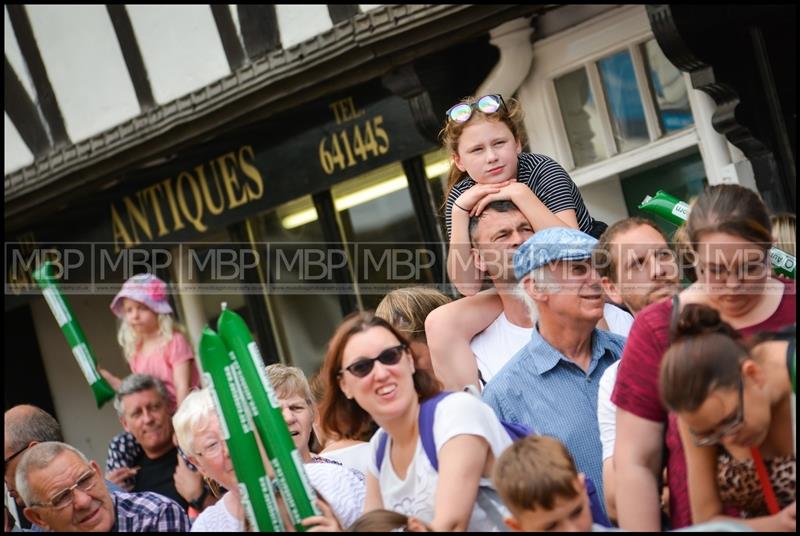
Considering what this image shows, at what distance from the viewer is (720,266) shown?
3207mm

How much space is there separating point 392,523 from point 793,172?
181 inches

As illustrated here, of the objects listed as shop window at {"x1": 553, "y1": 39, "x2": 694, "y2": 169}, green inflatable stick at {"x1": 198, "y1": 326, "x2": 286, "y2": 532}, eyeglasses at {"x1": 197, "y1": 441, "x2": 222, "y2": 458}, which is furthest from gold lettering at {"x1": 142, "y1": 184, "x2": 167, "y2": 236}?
green inflatable stick at {"x1": 198, "y1": 326, "x2": 286, "y2": 532}

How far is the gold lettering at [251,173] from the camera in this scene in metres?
10.1

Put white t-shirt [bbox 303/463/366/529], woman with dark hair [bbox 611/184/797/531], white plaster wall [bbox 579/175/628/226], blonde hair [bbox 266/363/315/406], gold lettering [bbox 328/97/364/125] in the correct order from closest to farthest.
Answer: woman with dark hair [bbox 611/184/797/531] → white t-shirt [bbox 303/463/366/529] → blonde hair [bbox 266/363/315/406] → white plaster wall [bbox 579/175/628/226] → gold lettering [bbox 328/97/364/125]

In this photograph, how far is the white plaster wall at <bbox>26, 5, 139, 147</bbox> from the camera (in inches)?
407

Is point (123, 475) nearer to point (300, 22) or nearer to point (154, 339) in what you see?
point (154, 339)

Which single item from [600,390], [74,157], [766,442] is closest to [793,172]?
[600,390]

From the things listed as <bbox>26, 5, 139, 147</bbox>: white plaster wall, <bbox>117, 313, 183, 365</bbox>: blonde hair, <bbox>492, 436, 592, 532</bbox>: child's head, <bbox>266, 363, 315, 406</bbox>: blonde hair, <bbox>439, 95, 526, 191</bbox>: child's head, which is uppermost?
<bbox>26, 5, 139, 147</bbox>: white plaster wall

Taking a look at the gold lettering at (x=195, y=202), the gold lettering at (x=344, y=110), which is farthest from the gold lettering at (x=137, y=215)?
the gold lettering at (x=344, y=110)

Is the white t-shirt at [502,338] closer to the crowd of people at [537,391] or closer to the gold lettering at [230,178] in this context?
the crowd of people at [537,391]

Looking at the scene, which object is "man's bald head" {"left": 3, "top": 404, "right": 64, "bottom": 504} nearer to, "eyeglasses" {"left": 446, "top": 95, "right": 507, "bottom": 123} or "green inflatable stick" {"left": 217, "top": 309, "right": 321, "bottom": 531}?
"eyeglasses" {"left": 446, "top": 95, "right": 507, "bottom": 123}

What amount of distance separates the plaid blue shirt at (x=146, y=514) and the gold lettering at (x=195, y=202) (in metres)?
6.19

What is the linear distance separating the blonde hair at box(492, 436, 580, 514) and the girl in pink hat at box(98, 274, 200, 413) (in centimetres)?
485

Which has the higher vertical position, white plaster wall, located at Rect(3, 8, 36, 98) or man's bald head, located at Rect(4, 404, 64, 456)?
white plaster wall, located at Rect(3, 8, 36, 98)
